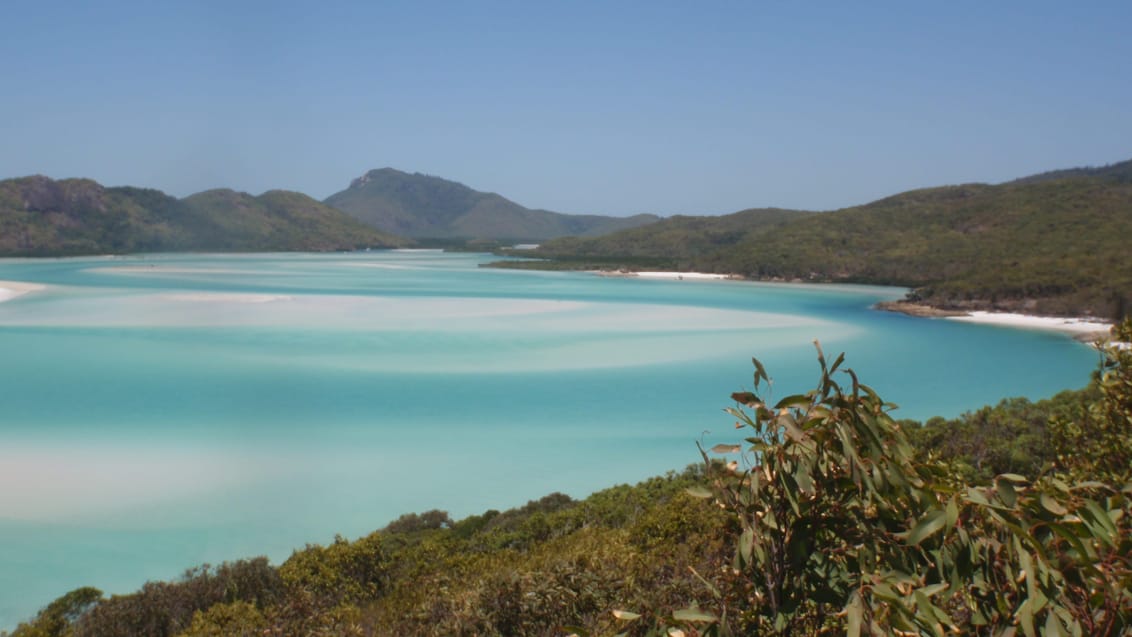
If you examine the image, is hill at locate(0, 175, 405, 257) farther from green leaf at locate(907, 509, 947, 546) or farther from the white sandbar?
green leaf at locate(907, 509, 947, 546)

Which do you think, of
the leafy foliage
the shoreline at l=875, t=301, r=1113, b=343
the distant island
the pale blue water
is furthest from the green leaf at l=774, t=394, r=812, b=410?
the distant island

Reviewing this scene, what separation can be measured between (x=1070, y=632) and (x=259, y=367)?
24.6 metres

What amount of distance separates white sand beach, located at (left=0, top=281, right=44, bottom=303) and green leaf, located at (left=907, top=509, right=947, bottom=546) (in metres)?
49.4

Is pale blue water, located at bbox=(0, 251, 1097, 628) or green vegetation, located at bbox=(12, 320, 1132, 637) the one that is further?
pale blue water, located at bbox=(0, 251, 1097, 628)

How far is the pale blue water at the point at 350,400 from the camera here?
39.3 feet

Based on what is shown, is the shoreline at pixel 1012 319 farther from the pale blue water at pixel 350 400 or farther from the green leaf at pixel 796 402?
the green leaf at pixel 796 402

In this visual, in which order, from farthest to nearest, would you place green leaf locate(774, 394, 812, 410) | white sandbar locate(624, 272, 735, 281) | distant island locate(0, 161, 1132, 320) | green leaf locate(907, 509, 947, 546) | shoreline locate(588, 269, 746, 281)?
white sandbar locate(624, 272, 735, 281)
shoreline locate(588, 269, 746, 281)
distant island locate(0, 161, 1132, 320)
green leaf locate(774, 394, 812, 410)
green leaf locate(907, 509, 947, 546)

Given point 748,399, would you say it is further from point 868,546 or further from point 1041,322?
point 1041,322

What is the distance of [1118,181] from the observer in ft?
239

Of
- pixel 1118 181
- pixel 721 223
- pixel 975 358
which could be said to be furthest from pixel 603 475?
pixel 721 223

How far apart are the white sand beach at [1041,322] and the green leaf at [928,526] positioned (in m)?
37.3

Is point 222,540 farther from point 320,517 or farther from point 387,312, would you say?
point 387,312

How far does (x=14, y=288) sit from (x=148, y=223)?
73600 millimetres

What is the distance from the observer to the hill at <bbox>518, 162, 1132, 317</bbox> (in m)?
42.7
